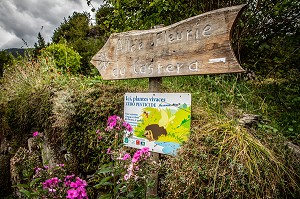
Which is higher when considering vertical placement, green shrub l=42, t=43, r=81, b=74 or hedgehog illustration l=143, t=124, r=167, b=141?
green shrub l=42, t=43, r=81, b=74

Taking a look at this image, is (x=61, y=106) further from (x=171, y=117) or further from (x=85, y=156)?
(x=171, y=117)

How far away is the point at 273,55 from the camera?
4.09 m

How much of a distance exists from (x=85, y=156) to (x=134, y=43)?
1.38 m

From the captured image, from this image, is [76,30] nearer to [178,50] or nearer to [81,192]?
[178,50]

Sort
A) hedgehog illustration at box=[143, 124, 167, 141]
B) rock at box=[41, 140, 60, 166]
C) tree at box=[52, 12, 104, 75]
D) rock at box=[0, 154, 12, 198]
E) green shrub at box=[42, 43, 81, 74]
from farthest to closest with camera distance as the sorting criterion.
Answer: tree at box=[52, 12, 104, 75] < green shrub at box=[42, 43, 81, 74] < rock at box=[0, 154, 12, 198] < rock at box=[41, 140, 60, 166] < hedgehog illustration at box=[143, 124, 167, 141]

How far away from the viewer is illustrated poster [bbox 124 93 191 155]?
1.87m

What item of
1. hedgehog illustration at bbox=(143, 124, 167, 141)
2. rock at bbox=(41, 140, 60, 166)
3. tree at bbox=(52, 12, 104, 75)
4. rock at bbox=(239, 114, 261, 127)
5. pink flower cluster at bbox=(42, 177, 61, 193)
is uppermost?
tree at bbox=(52, 12, 104, 75)

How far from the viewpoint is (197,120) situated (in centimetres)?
203

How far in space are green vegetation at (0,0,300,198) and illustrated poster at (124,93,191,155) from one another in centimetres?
2

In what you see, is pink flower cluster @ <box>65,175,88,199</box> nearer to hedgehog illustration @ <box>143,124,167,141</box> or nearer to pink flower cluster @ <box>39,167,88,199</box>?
pink flower cluster @ <box>39,167,88,199</box>

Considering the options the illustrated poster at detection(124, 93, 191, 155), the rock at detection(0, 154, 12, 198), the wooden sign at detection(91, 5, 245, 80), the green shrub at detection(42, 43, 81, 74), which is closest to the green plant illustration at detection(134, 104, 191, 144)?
the illustrated poster at detection(124, 93, 191, 155)

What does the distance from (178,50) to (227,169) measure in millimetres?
1011

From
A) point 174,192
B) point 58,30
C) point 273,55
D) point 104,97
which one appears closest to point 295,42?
point 273,55

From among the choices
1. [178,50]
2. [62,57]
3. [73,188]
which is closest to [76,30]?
[62,57]
